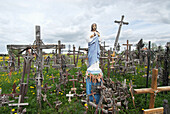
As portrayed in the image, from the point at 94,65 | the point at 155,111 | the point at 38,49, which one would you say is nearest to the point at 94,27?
the point at 94,65

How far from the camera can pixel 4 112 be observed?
436cm

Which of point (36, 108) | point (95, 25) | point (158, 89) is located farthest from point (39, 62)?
point (158, 89)

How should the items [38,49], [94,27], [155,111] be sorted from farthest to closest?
[94,27] < [38,49] < [155,111]

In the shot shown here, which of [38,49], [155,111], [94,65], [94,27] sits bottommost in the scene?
[155,111]

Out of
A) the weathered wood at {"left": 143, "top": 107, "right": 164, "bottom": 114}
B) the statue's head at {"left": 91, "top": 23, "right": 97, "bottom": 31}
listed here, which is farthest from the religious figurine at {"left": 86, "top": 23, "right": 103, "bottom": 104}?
the weathered wood at {"left": 143, "top": 107, "right": 164, "bottom": 114}

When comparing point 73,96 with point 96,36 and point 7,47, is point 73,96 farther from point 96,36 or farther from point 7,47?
point 7,47

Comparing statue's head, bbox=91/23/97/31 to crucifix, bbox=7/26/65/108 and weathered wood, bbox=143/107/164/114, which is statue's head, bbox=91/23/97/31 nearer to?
crucifix, bbox=7/26/65/108

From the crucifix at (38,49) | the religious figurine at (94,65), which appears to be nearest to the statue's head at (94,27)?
the religious figurine at (94,65)

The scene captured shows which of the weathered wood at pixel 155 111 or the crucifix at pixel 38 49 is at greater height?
the crucifix at pixel 38 49

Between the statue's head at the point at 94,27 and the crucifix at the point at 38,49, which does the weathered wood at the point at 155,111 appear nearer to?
the statue's head at the point at 94,27

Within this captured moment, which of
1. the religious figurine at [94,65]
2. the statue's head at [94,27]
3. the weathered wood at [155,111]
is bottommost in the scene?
the weathered wood at [155,111]

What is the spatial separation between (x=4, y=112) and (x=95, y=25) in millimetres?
5012

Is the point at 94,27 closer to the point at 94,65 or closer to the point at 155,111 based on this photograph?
the point at 94,65

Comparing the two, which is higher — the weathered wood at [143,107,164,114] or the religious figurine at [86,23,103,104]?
the religious figurine at [86,23,103,104]
